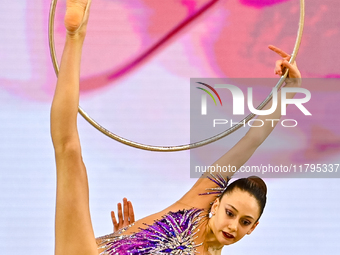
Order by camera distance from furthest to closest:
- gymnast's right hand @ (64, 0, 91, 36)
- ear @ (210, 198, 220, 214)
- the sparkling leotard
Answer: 1. ear @ (210, 198, 220, 214)
2. the sparkling leotard
3. gymnast's right hand @ (64, 0, 91, 36)

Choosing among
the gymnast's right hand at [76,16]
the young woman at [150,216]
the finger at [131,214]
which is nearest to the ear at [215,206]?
the young woman at [150,216]

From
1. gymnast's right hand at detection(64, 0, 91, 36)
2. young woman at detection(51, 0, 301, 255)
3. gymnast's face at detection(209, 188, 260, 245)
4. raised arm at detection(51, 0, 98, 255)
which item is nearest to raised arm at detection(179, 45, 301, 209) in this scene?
young woman at detection(51, 0, 301, 255)

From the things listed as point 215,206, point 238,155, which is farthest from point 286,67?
point 215,206

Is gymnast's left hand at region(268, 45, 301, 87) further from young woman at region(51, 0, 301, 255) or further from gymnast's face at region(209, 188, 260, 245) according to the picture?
gymnast's face at region(209, 188, 260, 245)

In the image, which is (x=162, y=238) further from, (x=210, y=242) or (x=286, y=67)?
(x=286, y=67)

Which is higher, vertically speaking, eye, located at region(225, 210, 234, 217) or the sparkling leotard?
eye, located at region(225, 210, 234, 217)

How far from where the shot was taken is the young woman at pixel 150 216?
108 cm

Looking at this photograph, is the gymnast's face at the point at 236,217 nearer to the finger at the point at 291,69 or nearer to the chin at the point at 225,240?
the chin at the point at 225,240

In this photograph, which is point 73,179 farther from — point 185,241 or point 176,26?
point 176,26

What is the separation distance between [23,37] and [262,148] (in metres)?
0.92

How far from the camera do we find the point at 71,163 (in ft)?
3.68

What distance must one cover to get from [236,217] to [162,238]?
8.1 inches

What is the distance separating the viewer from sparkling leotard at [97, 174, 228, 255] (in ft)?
4.19

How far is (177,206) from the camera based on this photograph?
1.43 metres
